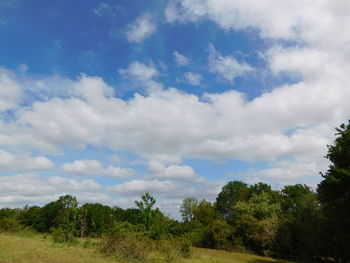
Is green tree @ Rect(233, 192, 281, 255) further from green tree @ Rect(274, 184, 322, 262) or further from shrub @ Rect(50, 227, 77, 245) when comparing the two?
shrub @ Rect(50, 227, 77, 245)

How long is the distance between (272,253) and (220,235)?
8172mm

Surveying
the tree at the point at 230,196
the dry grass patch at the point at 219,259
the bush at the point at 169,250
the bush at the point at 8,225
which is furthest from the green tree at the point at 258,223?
the bush at the point at 8,225

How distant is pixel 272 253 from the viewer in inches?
1409

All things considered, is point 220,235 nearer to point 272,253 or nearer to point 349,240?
point 272,253

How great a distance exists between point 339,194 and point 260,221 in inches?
736

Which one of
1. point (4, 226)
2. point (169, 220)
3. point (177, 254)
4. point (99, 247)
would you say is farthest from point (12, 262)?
point (4, 226)

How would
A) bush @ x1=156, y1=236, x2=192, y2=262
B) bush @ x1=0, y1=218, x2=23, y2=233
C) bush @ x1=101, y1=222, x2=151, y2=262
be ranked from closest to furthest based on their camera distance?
bush @ x1=101, y1=222, x2=151, y2=262, bush @ x1=156, y1=236, x2=192, y2=262, bush @ x1=0, y1=218, x2=23, y2=233

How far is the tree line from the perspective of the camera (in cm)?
2180

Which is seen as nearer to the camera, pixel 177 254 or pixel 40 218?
pixel 177 254

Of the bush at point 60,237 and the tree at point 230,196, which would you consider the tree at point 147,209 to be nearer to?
the bush at point 60,237

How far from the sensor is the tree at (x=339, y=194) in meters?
20.5

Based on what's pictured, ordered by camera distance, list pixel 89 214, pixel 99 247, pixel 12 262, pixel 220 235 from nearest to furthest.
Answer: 1. pixel 12 262
2. pixel 99 247
3. pixel 220 235
4. pixel 89 214

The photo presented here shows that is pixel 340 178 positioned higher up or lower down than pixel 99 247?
higher up

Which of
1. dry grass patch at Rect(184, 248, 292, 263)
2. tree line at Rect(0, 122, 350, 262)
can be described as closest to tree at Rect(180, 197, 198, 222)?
tree line at Rect(0, 122, 350, 262)
